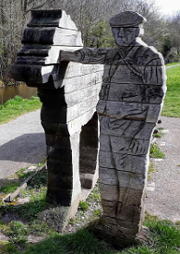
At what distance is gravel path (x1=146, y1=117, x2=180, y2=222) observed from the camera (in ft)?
14.4

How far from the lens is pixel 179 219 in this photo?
4.13 metres

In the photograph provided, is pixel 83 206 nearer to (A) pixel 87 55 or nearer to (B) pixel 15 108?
(A) pixel 87 55

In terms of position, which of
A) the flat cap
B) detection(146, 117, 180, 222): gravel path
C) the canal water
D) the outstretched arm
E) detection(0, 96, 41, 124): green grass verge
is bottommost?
detection(146, 117, 180, 222): gravel path

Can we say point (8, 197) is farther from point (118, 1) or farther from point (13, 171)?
point (118, 1)

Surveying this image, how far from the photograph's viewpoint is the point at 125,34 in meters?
2.70

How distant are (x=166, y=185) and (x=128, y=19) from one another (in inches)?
141

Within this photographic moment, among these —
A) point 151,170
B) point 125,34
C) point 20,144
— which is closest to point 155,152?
point 151,170

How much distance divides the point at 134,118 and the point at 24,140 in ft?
18.0

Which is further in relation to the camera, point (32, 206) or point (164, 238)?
point (32, 206)

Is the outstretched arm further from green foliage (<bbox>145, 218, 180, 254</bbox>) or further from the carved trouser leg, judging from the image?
green foliage (<bbox>145, 218, 180, 254</bbox>)

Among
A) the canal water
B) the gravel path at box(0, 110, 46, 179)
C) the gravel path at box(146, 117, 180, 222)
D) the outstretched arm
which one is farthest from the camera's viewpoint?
the canal water

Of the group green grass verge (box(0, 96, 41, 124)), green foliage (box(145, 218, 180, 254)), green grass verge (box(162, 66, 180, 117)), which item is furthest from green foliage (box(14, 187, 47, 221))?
green grass verge (box(162, 66, 180, 117))

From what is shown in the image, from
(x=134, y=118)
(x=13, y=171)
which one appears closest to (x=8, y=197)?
(x=13, y=171)

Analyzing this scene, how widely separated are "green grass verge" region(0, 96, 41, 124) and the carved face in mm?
7349
